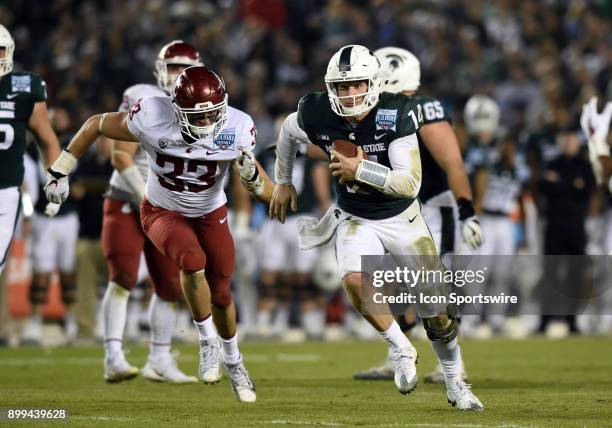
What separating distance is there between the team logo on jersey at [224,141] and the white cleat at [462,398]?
1.78 metres

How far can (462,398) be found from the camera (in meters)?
6.61

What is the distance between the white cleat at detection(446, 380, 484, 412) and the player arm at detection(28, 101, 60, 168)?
2.89 m

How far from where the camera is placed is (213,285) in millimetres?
7211

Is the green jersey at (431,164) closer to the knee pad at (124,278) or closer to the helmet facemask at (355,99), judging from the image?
the helmet facemask at (355,99)

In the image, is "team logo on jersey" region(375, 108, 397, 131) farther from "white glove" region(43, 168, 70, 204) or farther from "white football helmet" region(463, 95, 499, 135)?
"white football helmet" region(463, 95, 499, 135)

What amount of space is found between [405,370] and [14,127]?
9.76ft

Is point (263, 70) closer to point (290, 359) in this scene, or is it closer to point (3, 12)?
point (3, 12)

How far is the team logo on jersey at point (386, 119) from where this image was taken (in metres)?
6.66

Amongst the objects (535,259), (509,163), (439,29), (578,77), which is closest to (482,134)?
(509,163)

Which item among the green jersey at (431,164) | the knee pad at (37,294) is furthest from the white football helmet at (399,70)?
the knee pad at (37,294)

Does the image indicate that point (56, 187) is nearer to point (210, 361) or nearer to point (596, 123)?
point (210, 361)

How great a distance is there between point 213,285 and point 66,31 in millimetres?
10338

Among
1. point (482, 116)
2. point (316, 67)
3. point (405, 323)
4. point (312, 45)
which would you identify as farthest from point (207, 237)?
point (312, 45)

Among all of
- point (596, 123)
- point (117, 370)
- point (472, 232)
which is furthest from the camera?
point (596, 123)
